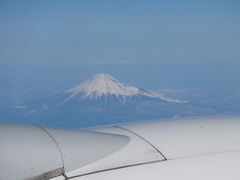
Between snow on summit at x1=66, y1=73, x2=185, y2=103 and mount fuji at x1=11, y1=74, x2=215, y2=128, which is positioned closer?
mount fuji at x1=11, y1=74, x2=215, y2=128

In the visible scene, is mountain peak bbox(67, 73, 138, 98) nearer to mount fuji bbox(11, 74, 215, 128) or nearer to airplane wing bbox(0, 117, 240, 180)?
mount fuji bbox(11, 74, 215, 128)

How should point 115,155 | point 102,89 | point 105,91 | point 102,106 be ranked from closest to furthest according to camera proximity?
point 115,155
point 102,106
point 102,89
point 105,91

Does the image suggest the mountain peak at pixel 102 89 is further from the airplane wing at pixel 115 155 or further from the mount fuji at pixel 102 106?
the airplane wing at pixel 115 155

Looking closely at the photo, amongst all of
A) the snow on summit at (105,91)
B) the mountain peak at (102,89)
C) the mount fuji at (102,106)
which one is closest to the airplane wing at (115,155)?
the mount fuji at (102,106)

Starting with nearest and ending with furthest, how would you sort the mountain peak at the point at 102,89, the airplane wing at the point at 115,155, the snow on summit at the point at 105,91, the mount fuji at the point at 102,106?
the airplane wing at the point at 115,155, the mount fuji at the point at 102,106, the snow on summit at the point at 105,91, the mountain peak at the point at 102,89

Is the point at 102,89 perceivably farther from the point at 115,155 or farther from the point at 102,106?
the point at 115,155

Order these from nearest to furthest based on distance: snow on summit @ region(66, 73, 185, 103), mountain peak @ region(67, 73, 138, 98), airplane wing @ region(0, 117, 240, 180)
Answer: airplane wing @ region(0, 117, 240, 180), snow on summit @ region(66, 73, 185, 103), mountain peak @ region(67, 73, 138, 98)

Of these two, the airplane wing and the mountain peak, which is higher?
the mountain peak


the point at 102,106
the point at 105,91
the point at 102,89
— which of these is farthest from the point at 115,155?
the point at 105,91

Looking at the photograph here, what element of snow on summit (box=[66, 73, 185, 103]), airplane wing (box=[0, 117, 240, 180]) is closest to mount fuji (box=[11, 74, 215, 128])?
snow on summit (box=[66, 73, 185, 103])

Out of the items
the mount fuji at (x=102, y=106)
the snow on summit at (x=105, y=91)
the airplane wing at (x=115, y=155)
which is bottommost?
the airplane wing at (x=115, y=155)
